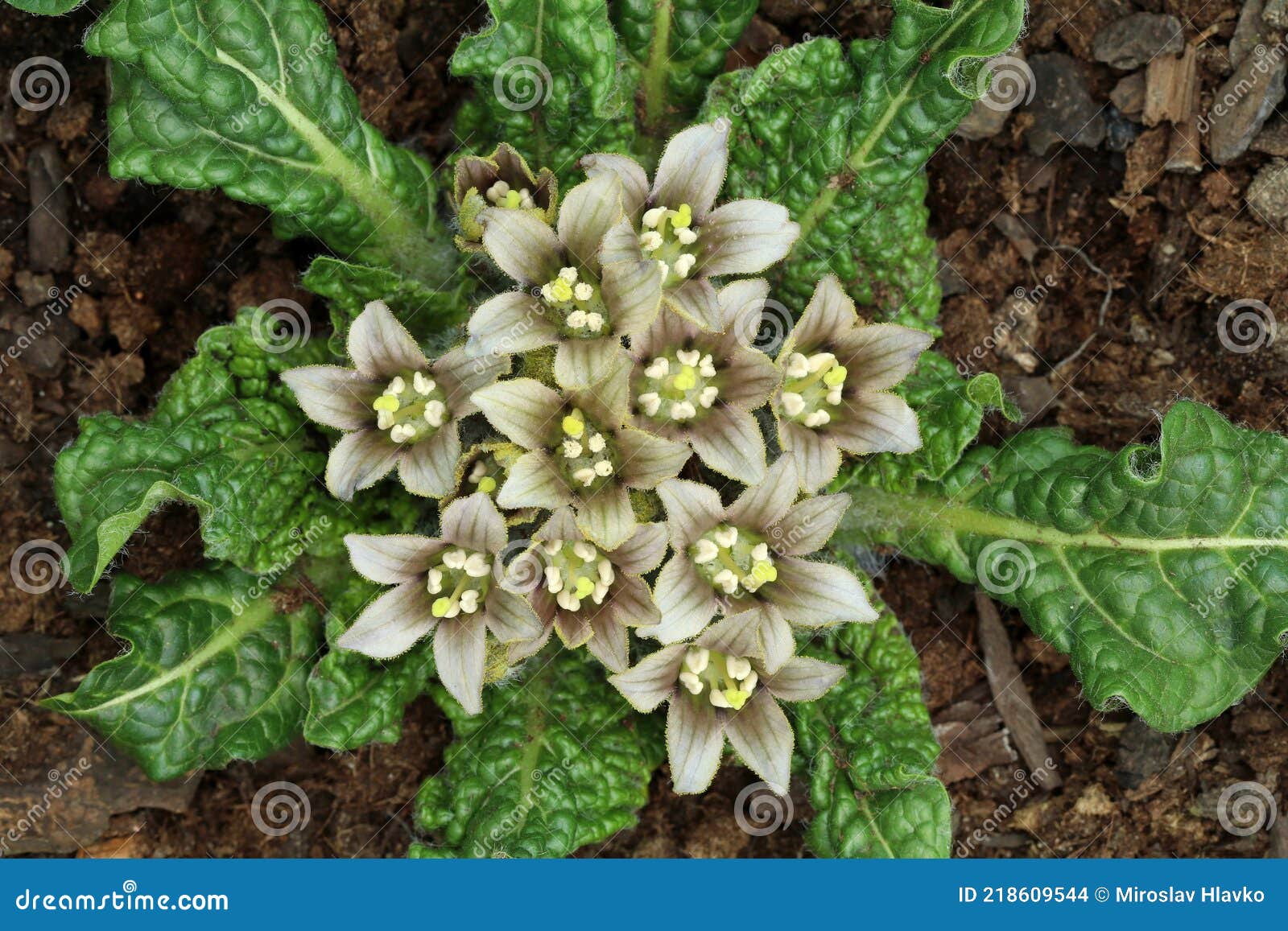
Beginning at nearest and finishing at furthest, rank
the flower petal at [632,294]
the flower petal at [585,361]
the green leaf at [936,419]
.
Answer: the flower petal at [632,294], the flower petal at [585,361], the green leaf at [936,419]

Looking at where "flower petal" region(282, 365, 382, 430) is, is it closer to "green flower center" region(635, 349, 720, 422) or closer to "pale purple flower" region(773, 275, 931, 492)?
"green flower center" region(635, 349, 720, 422)

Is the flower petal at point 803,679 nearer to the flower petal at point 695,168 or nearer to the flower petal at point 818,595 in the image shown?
the flower petal at point 818,595

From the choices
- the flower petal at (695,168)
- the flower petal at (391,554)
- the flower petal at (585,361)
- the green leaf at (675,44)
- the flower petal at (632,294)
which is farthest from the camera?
the green leaf at (675,44)

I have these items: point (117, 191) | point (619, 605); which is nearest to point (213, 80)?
point (117, 191)

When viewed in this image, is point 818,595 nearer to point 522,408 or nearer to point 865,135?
point 522,408

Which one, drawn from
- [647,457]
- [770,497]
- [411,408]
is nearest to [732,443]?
[770,497]

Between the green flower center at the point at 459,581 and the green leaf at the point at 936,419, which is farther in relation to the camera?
the green leaf at the point at 936,419

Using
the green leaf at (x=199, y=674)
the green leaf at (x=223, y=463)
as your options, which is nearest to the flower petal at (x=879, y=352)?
the green leaf at (x=223, y=463)
